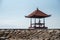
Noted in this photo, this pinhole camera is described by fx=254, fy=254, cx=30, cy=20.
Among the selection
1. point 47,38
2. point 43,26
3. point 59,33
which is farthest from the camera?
point 43,26

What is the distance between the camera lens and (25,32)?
59.7ft

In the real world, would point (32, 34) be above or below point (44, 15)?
below

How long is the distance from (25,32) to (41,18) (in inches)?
265

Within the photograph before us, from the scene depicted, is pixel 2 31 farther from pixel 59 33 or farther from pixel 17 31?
pixel 59 33

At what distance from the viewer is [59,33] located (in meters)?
17.5

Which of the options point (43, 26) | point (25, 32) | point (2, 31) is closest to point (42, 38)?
point (25, 32)

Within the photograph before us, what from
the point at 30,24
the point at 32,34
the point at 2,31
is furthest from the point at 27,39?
the point at 30,24

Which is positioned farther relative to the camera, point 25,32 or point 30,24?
point 30,24

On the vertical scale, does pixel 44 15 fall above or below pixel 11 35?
above

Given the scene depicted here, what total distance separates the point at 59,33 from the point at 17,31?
3110mm

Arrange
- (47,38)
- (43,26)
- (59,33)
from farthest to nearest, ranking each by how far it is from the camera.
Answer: (43,26), (59,33), (47,38)

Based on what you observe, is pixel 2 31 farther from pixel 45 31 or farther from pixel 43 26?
pixel 43 26

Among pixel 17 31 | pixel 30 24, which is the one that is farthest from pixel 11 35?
pixel 30 24

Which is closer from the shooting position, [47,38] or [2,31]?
[47,38]
